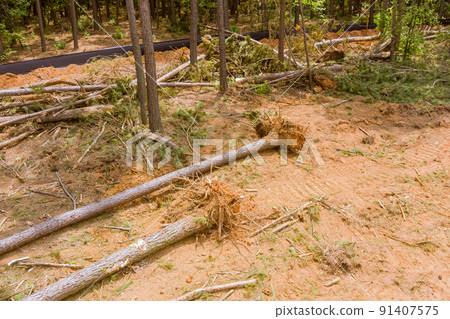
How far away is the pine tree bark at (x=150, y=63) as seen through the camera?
6.23 m

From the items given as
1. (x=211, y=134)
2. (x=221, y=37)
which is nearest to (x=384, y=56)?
(x=221, y=37)

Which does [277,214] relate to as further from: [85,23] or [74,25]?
[85,23]

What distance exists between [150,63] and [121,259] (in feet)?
13.5

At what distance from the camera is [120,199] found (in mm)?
5438

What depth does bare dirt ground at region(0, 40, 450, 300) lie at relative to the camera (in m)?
3.98

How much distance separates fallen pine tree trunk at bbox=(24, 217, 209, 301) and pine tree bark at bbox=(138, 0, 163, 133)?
3.15 m

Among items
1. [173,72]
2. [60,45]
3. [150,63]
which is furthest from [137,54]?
[60,45]

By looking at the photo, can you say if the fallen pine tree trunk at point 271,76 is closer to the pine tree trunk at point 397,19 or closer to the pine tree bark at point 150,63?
the pine tree trunk at point 397,19

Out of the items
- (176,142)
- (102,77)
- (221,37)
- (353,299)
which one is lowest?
(353,299)

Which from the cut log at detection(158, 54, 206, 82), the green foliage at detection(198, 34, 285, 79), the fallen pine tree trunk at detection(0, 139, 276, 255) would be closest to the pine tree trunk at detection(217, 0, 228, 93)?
the green foliage at detection(198, 34, 285, 79)

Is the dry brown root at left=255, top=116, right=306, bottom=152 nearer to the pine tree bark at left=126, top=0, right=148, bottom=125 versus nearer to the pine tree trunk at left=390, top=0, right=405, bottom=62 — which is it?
the pine tree bark at left=126, top=0, right=148, bottom=125

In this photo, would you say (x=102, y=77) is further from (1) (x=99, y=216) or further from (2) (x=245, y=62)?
(1) (x=99, y=216)

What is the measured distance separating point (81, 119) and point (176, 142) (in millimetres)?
2574

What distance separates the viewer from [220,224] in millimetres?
4707
